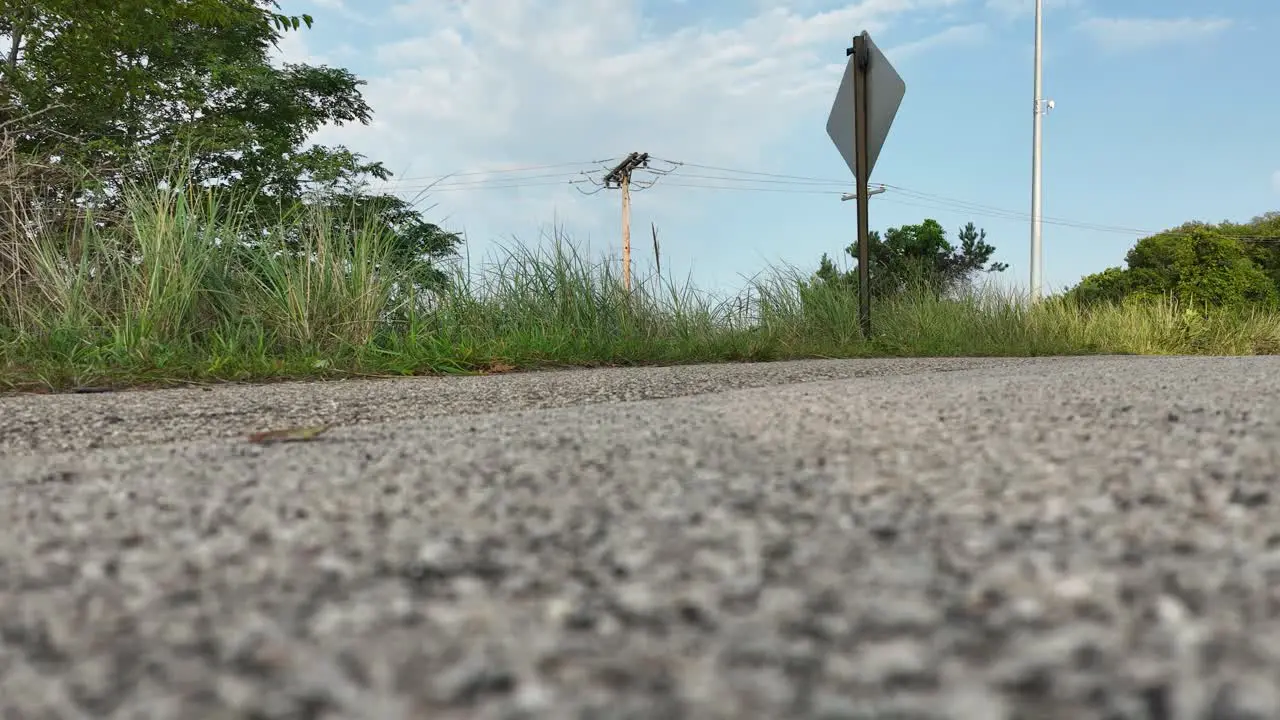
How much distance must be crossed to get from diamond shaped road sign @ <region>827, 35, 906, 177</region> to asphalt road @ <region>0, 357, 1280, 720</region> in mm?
6117

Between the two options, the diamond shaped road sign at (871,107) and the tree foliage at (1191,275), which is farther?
the tree foliage at (1191,275)

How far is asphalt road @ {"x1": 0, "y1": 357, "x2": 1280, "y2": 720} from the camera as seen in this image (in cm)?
48

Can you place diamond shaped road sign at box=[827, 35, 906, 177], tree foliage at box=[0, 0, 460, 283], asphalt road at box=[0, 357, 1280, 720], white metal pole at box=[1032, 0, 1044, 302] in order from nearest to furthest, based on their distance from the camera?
asphalt road at box=[0, 357, 1280, 720]
diamond shaped road sign at box=[827, 35, 906, 177]
tree foliage at box=[0, 0, 460, 283]
white metal pole at box=[1032, 0, 1044, 302]

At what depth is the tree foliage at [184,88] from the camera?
12.1m

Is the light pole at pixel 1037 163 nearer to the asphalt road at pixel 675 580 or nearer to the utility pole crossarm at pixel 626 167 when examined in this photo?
the utility pole crossarm at pixel 626 167

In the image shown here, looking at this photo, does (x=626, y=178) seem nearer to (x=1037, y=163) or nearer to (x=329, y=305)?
(x=1037, y=163)

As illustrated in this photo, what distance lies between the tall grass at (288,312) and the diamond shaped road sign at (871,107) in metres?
1.75

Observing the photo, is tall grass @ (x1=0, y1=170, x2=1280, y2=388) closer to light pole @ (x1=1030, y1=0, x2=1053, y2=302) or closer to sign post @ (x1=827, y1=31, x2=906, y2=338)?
sign post @ (x1=827, y1=31, x2=906, y2=338)

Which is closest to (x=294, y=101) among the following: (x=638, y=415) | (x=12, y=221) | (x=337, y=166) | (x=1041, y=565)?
(x=337, y=166)

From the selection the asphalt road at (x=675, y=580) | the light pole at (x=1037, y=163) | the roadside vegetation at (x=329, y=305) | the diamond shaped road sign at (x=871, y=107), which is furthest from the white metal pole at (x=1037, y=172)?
the asphalt road at (x=675, y=580)

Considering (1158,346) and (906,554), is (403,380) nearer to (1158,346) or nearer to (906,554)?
(906,554)

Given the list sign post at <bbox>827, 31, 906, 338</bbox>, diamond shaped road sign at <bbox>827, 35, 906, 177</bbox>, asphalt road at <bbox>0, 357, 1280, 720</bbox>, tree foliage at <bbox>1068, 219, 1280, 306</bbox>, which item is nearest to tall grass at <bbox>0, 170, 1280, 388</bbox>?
sign post at <bbox>827, 31, 906, 338</bbox>

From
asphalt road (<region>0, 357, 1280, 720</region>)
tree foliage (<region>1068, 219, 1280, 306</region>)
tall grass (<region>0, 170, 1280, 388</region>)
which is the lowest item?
asphalt road (<region>0, 357, 1280, 720</region>)

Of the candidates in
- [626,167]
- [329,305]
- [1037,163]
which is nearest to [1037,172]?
[1037,163]
